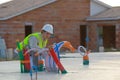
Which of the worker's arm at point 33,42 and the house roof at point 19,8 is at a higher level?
the house roof at point 19,8

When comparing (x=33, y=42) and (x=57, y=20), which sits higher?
(x=57, y=20)

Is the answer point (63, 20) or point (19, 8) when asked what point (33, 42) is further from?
point (63, 20)

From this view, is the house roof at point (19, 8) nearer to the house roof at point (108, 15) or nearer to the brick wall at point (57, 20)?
the brick wall at point (57, 20)

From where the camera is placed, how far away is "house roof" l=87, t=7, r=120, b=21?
122 feet

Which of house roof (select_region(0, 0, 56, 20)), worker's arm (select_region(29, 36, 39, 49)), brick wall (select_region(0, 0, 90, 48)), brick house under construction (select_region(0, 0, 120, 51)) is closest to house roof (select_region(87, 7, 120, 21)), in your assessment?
brick house under construction (select_region(0, 0, 120, 51))

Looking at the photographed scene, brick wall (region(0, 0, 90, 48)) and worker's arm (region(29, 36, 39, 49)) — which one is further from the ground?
brick wall (region(0, 0, 90, 48))

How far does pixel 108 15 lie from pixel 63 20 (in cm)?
389

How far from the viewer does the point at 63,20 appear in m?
37.8

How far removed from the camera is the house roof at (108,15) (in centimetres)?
3709

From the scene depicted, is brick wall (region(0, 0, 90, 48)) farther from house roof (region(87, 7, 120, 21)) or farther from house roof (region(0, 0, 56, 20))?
house roof (region(87, 7, 120, 21))

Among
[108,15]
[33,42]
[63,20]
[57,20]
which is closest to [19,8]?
[57,20]

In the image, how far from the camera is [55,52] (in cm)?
1445

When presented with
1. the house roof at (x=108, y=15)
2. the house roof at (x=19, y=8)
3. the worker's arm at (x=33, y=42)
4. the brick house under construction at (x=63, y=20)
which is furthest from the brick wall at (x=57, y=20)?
the worker's arm at (x=33, y=42)

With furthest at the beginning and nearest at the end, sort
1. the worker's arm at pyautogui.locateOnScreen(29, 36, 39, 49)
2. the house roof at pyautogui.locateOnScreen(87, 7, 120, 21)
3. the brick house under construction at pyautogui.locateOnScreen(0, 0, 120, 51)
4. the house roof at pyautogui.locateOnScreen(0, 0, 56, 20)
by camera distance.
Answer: the house roof at pyautogui.locateOnScreen(87, 7, 120, 21) < the brick house under construction at pyautogui.locateOnScreen(0, 0, 120, 51) < the house roof at pyautogui.locateOnScreen(0, 0, 56, 20) < the worker's arm at pyautogui.locateOnScreen(29, 36, 39, 49)
